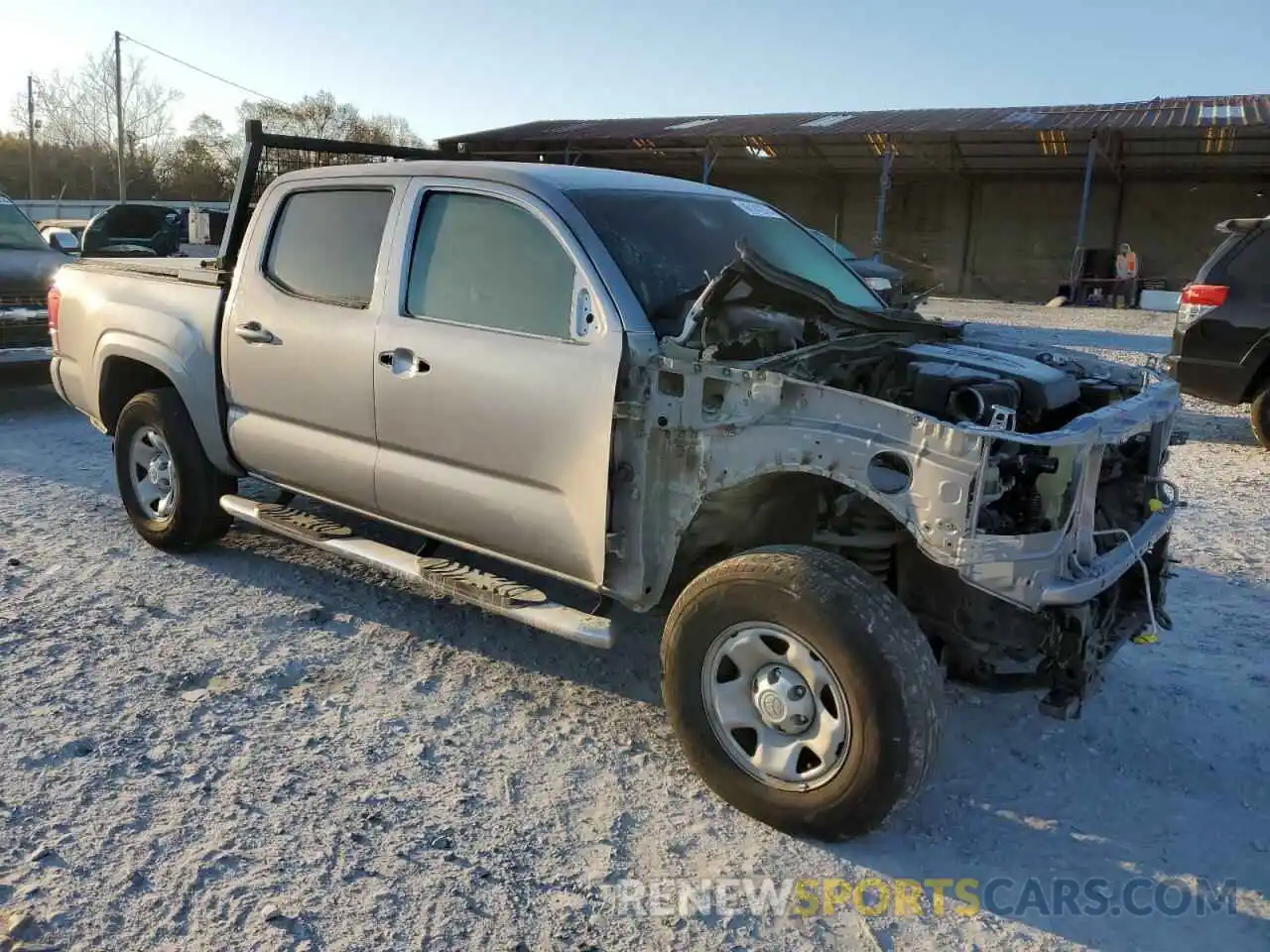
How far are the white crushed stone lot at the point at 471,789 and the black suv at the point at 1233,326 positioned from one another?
3.71 meters

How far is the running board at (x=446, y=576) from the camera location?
363 cm

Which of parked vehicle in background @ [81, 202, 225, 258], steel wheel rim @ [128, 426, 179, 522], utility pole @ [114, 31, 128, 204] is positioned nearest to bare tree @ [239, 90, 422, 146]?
utility pole @ [114, 31, 128, 204]

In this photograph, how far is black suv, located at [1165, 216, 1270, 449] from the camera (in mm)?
8031

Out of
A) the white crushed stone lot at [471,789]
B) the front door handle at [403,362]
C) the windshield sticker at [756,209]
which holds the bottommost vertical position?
the white crushed stone lot at [471,789]

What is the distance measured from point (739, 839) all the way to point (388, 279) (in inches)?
98.3

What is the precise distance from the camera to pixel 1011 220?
97.6 feet

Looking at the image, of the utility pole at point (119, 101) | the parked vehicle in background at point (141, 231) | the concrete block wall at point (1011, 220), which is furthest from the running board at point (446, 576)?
the utility pole at point (119, 101)

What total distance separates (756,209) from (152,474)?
338 centimetres

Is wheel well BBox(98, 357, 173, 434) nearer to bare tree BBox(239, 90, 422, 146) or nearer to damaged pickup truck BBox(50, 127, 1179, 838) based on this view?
damaged pickup truck BBox(50, 127, 1179, 838)

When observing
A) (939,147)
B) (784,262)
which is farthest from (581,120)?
(784,262)

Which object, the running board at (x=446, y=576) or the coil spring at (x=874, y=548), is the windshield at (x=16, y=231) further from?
the coil spring at (x=874, y=548)

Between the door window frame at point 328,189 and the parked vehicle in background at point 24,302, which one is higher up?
the door window frame at point 328,189

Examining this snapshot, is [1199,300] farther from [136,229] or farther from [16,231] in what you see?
[136,229]

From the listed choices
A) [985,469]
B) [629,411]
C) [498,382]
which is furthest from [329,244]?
[985,469]
